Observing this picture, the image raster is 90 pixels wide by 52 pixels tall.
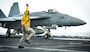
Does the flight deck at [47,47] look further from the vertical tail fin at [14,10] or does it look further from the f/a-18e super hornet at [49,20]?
the vertical tail fin at [14,10]

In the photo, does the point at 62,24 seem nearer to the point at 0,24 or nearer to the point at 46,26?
the point at 46,26

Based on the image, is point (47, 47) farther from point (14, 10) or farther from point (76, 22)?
point (14, 10)

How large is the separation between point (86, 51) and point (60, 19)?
17.8m

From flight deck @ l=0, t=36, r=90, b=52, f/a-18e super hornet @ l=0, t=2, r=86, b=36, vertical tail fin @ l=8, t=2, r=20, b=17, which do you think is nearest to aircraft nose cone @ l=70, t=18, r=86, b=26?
f/a-18e super hornet @ l=0, t=2, r=86, b=36

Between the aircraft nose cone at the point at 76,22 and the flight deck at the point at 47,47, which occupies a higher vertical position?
the flight deck at the point at 47,47

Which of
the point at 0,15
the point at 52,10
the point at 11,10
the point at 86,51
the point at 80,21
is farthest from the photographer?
the point at 11,10

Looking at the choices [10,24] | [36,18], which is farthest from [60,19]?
[10,24]

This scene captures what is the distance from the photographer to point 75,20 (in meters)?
26.8

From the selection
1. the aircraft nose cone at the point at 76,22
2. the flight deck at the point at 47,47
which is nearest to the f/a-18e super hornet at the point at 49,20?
the aircraft nose cone at the point at 76,22

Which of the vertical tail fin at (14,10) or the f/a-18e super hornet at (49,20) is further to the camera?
the vertical tail fin at (14,10)

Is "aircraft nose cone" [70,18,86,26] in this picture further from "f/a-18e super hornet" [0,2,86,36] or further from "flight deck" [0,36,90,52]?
"flight deck" [0,36,90,52]

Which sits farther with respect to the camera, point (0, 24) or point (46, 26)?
point (0, 24)

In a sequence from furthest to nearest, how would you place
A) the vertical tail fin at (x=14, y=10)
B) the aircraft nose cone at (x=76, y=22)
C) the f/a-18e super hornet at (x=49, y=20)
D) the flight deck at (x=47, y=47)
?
the vertical tail fin at (x=14, y=10) → the f/a-18e super hornet at (x=49, y=20) → the aircraft nose cone at (x=76, y=22) → the flight deck at (x=47, y=47)

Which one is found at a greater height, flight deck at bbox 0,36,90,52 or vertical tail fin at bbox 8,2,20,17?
flight deck at bbox 0,36,90,52
